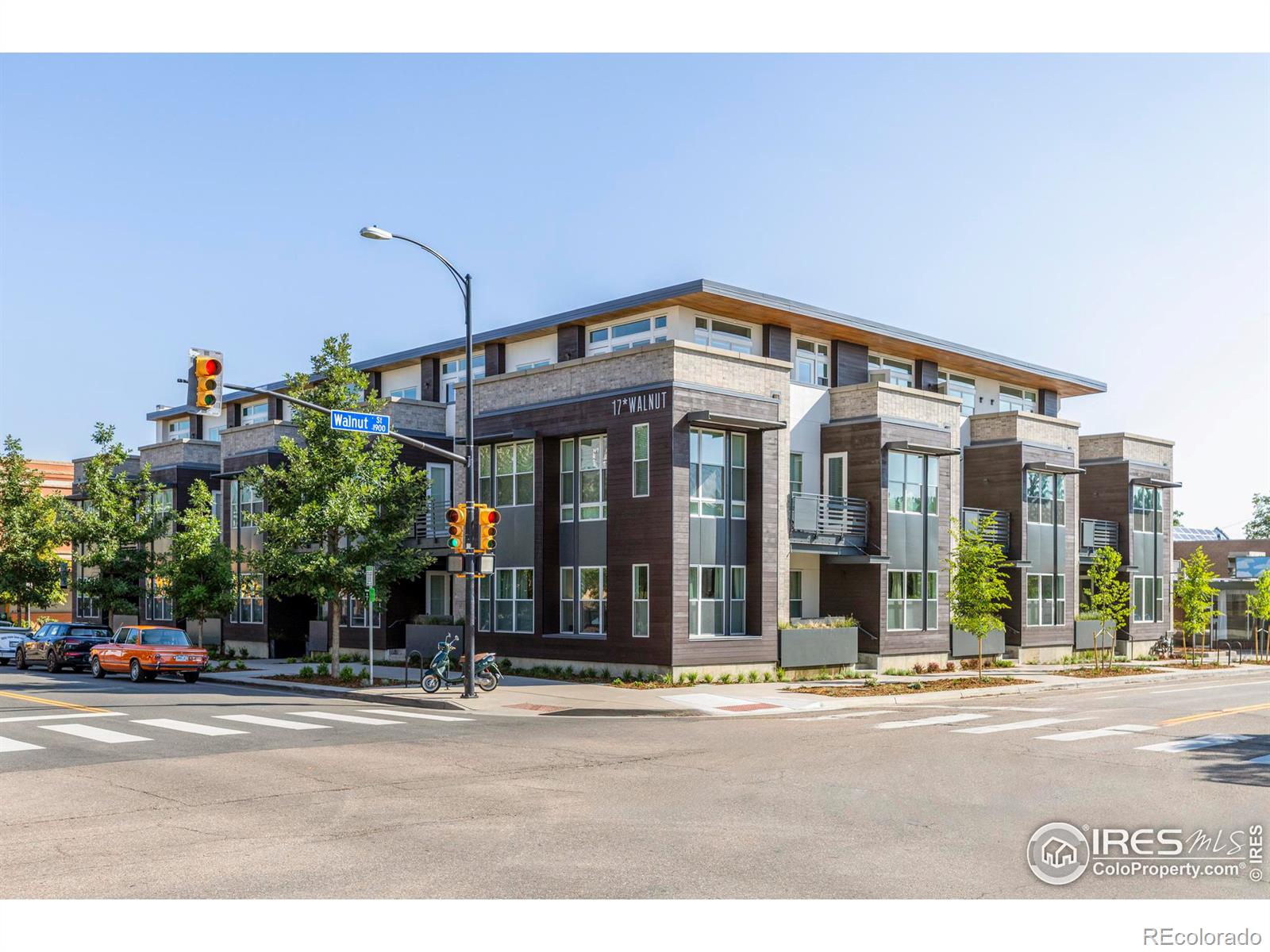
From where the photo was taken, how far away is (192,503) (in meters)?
49.1

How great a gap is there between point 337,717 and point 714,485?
12891mm

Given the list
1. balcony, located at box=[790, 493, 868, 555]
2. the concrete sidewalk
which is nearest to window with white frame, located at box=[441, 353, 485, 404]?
the concrete sidewalk

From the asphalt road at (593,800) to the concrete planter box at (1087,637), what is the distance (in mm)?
21595

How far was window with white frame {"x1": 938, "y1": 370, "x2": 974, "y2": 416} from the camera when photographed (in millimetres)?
44531

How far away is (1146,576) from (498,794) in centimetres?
4344

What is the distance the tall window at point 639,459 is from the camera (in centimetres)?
3083

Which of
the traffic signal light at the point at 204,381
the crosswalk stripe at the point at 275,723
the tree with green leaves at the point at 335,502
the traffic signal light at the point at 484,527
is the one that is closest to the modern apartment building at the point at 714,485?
the tree with green leaves at the point at 335,502

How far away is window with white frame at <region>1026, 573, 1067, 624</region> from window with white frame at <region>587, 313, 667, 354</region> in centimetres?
1747

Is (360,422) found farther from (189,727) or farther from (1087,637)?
(1087,637)

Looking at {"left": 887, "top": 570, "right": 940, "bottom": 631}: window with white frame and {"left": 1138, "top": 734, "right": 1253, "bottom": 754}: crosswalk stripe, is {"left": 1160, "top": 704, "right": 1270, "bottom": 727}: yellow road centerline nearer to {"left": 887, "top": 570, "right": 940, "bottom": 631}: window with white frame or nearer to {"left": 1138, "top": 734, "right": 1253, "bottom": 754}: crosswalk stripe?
{"left": 1138, "top": 734, "right": 1253, "bottom": 754}: crosswalk stripe

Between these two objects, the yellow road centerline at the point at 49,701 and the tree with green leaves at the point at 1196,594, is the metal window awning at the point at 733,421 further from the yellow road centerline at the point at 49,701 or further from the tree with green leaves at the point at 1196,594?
the tree with green leaves at the point at 1196,594

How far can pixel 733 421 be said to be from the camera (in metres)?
30.7

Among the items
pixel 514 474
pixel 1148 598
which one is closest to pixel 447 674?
pixel 514 474

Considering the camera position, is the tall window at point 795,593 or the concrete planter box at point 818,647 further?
the tall window at point 795,593
